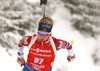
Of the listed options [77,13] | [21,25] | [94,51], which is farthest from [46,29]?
[77,13]

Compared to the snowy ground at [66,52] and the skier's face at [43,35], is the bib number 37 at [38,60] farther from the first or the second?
the snowy ground at [66,52]

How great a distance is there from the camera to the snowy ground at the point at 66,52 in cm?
357

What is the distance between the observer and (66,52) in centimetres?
421

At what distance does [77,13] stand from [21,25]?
2411 mm

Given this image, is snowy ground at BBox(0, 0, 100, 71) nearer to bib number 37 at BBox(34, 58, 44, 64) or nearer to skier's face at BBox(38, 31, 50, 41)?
bib number 37 at BBox(34, 58, 44, 64)

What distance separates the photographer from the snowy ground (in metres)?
3.57

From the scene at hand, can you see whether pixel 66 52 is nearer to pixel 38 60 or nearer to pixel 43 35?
pixel 38 60

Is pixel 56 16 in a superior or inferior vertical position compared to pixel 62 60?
superior

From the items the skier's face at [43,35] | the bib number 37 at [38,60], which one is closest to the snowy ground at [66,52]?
the bib number 37 at [38,60]

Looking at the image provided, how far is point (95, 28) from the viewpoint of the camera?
4699 millimetres

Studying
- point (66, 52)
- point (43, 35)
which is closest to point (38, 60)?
point (43, 35)

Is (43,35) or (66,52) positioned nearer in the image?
(43,35)

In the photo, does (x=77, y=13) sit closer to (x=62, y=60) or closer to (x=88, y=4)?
(x=88, y=4)

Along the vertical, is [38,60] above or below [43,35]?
below
